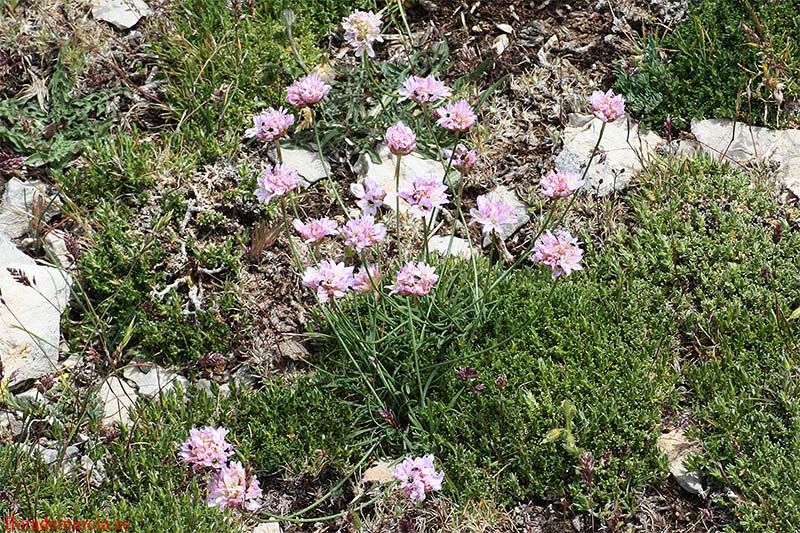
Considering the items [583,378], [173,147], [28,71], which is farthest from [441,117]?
[28,71]

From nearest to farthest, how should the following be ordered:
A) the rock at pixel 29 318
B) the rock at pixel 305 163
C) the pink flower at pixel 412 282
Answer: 1. the pink flower at pixel 412 282
2. the rock at pixel 29 318
3. the rock at pixel 305 163

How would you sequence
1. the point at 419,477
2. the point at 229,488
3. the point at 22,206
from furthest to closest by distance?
the point at 22,206, the point at 419,477, the point at 229,488

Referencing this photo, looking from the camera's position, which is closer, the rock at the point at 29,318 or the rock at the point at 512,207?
the rock at the point at 29,318

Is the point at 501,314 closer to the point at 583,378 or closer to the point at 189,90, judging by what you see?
the point at 583,378

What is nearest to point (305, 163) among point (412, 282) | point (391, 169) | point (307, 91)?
point (391, 169)

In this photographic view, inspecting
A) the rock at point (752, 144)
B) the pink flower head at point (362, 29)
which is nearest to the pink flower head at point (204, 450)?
the pink flower head at point (362, 29)

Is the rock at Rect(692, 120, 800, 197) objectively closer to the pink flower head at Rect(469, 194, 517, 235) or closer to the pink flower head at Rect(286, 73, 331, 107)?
the pink flower head at Rect(469, 194, 517, 235)

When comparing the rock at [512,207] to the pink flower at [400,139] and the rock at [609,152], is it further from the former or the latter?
the pink flower at [400,139]

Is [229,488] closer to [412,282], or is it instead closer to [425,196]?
[412,282]
